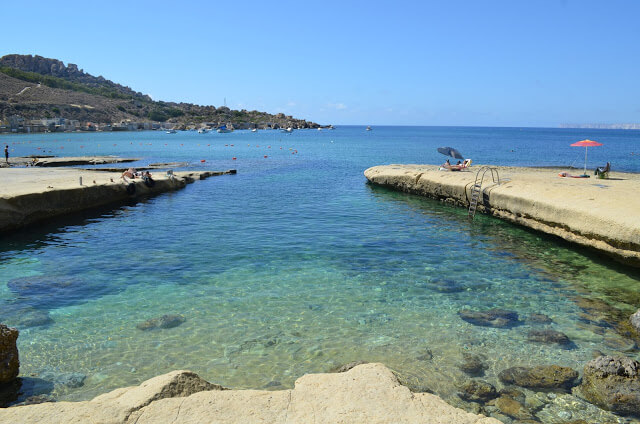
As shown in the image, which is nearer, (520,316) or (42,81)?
(520,316)

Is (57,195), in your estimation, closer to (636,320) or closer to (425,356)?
(425,356)

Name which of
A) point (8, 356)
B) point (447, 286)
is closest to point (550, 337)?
point (447, 286)

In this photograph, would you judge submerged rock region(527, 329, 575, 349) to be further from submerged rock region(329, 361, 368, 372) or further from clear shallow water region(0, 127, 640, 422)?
submerged rock region(329, 361, 368, 372)

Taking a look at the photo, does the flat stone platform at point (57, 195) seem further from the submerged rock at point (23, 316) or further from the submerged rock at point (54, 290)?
the submerged rock at point (23, 316)

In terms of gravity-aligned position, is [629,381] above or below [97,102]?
below

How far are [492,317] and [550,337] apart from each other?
1.29 m

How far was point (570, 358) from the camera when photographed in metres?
8.44

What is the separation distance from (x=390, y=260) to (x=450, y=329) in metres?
5.10

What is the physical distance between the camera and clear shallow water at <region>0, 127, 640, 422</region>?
8.31 meters

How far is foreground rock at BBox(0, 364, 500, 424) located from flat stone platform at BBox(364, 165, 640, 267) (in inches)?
435

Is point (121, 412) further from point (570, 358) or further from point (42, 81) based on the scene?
point (42, 81)

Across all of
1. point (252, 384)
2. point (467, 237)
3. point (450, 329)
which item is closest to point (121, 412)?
point (252, 384)

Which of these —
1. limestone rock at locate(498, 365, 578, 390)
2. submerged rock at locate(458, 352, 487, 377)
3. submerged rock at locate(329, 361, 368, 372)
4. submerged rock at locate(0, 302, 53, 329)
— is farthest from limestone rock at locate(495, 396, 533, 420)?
submerged rock at locate(0, 302, 53, 329)

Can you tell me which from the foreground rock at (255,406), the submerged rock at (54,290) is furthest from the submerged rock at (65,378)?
the submerged rock at (54,290)
